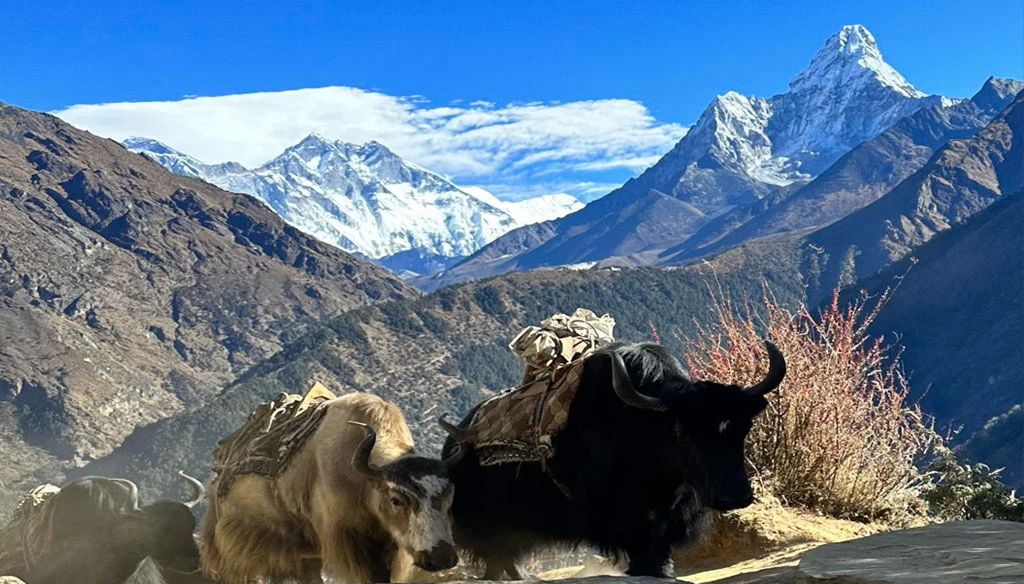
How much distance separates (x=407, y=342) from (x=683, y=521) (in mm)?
126457

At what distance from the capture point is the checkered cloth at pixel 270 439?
6.58m

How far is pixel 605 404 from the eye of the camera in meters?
6.07

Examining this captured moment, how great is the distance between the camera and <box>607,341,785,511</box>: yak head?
5.39 m

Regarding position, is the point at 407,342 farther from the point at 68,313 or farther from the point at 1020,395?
the point at 1020,395

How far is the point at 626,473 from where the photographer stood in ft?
19.5

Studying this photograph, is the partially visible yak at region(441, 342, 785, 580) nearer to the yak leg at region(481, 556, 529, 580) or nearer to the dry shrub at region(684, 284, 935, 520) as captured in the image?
the yak leg at region(481, 556, 529, 580)

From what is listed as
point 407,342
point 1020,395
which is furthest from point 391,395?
point 1020,395

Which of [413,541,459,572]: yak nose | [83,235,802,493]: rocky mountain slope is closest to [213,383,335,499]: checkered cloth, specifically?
[413,541,459,572]: yak nose

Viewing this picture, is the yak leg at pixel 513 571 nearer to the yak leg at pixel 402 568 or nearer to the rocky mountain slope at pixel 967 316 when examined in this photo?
the yak leg at pixel 402 568

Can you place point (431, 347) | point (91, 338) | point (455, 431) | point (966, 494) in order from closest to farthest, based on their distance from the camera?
point (455, 431)
point (966, 494)
point (431, 347)
point (91, 338)

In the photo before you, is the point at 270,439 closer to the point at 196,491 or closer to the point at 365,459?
the point at 196,491

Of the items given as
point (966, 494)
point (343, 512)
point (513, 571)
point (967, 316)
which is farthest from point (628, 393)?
point (967, 316)

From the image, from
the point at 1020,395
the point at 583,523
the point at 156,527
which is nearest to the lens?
the point at 583,523

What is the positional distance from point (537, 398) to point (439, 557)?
4.95 feet
